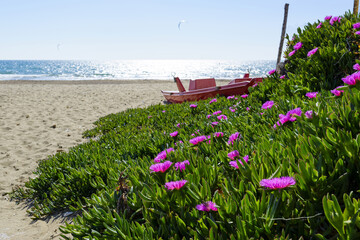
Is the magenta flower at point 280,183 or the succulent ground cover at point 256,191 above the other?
the magenta flower at point 280,183

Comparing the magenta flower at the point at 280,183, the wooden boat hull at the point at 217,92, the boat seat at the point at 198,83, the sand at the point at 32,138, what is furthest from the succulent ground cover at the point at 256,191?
the boat seat at the point at 198,83

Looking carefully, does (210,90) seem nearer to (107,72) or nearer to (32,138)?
(32,138)

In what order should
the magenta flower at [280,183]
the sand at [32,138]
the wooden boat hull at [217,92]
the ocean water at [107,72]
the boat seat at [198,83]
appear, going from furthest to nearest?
the ocean water at [107,72]
the boat seat at [198,83]
the wooden boat hull at [217,92]
the sand at [32,138]
the magenta flower at [280,183]

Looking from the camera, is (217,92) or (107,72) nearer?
(217,92)

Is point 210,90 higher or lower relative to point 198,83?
lower

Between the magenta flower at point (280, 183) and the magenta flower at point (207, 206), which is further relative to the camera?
the magenta flower at point (207, 206)

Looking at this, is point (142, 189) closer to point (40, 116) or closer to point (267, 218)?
point (267, 218)

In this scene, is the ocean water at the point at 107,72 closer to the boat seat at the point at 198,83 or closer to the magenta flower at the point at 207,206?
the boat seat at the point at 198,83

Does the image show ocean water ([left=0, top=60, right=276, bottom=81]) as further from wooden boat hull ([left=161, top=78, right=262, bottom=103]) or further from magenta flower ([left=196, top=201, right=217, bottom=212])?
magenta flower ([left=196, top=201, right=217, bottom=212])

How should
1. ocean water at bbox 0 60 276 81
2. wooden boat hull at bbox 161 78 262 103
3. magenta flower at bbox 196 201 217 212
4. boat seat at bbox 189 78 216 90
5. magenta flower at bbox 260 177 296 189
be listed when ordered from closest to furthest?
magenta flower at bbox 260 177 296 189
magenta flower at bbox 196 201 217 212
wooden boat hull at bbox 161 78 262 103
boat seat at bbox 189 78 216 90
ocean water at bbox 0 60 276 81

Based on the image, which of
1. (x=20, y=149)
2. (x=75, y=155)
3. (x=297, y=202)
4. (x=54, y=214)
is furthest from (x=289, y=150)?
(x=20, y=149)

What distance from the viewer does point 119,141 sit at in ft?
16.0

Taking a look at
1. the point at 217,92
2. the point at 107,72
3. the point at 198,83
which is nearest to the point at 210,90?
the point at 217,92

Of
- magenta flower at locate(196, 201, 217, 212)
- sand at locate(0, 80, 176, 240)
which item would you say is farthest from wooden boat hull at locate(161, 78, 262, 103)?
magenta flower at locate(196, 201, 217, 212)
